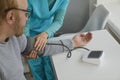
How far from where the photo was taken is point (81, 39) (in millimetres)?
1484

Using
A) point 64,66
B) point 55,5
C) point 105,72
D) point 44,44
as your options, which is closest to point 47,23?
point 55,5

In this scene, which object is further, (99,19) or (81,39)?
(99,19)

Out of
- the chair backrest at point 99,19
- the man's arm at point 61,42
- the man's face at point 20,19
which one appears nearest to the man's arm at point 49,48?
the man's arm at point 61,42

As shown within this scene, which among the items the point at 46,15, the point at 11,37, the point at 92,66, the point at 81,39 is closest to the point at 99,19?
the point at 46,15

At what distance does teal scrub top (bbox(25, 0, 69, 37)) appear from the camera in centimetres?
189

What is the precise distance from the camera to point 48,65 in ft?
5.90

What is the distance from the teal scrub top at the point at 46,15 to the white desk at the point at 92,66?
0.49 m

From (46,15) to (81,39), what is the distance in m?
0.55

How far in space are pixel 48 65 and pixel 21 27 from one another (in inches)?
30.0

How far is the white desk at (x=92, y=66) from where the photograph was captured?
4.01 feet

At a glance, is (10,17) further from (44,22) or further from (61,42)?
(44,22)

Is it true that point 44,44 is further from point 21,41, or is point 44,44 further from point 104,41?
point 104,41

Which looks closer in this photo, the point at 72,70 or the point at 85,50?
the point at 72,70

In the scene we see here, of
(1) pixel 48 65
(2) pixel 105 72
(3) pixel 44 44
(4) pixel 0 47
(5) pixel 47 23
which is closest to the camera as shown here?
(4) pixel 0 47
